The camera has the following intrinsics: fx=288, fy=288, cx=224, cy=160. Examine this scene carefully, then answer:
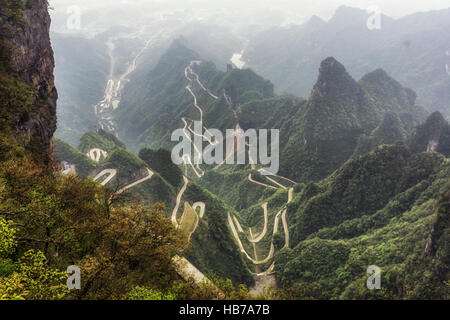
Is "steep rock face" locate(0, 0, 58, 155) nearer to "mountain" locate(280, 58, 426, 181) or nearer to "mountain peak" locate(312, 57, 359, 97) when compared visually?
"mountain" locate(280, 58, 426, 181)

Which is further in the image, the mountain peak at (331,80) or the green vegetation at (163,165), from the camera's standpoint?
the mountain peak at (331,80)

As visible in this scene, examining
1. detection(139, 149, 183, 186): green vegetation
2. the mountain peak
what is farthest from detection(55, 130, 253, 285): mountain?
the mountain peak

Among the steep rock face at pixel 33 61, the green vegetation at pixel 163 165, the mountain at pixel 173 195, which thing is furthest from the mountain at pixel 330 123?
the steep rock face at pixel 33 61

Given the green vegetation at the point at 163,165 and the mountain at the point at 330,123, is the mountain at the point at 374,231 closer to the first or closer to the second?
the mountain at the point at 330,123

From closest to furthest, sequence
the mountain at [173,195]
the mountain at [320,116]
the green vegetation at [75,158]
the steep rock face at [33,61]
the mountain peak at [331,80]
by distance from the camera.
→ the steep rock face at [33,61]
the mountain at [173,195]
the green vegetation at [75,158]
the mountain at [320,116]
the mountain peak at [331,80]

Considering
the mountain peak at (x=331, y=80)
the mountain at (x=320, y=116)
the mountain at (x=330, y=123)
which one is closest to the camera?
the mountain at (x=330, y=123)

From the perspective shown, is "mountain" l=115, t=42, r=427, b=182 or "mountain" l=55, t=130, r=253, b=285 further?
"mountain" l=115, t=42, r=427, b=182

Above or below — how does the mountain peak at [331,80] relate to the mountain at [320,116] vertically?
above

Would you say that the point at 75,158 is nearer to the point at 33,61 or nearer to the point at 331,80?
the point at 33,61
